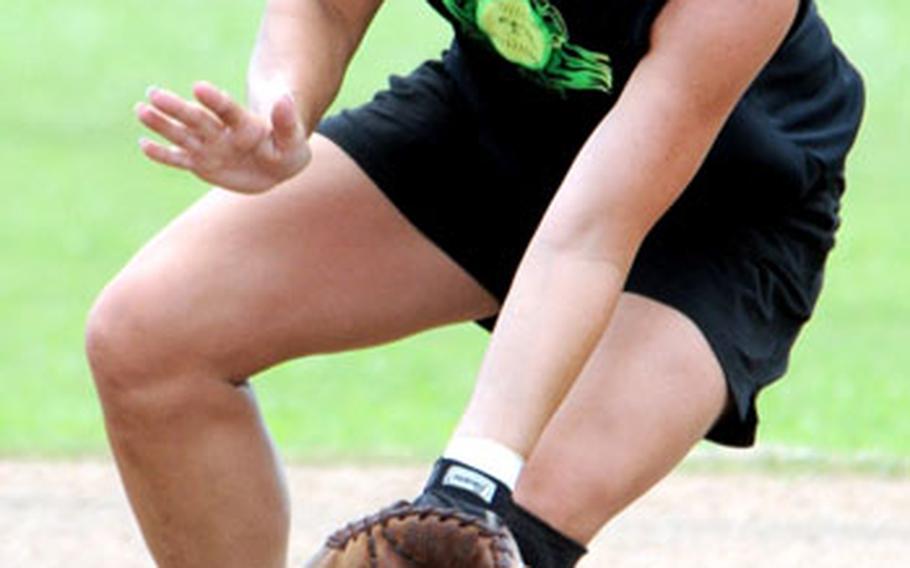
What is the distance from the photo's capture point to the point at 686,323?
177 inches

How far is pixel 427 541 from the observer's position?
11.7 ft

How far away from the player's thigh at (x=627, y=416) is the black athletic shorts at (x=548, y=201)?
45 millimetres

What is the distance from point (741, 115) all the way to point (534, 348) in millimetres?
927

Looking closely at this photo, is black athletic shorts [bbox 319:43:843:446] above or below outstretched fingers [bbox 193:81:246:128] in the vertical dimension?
below

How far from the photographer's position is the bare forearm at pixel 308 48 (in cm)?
456

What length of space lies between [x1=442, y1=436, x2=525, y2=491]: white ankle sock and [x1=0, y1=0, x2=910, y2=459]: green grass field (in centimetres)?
480

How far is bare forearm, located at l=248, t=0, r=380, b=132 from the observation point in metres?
4.56

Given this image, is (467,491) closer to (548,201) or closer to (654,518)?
(548,201)

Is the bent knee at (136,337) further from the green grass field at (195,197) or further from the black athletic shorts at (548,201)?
the green grass field at (195,197)

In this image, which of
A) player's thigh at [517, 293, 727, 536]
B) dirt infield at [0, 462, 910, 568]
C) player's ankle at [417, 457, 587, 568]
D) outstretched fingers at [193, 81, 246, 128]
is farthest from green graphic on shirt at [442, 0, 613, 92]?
dirt infield at [0, 462, 910, 568]

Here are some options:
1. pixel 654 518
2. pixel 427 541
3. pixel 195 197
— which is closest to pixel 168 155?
pixel 427 541

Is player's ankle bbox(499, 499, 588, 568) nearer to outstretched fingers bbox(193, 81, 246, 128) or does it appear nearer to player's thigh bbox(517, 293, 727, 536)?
player's thigh bbox(517, 293, 727, 536)

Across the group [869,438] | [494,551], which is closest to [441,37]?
[869,438]

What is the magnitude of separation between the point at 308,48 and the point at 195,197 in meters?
10.2
